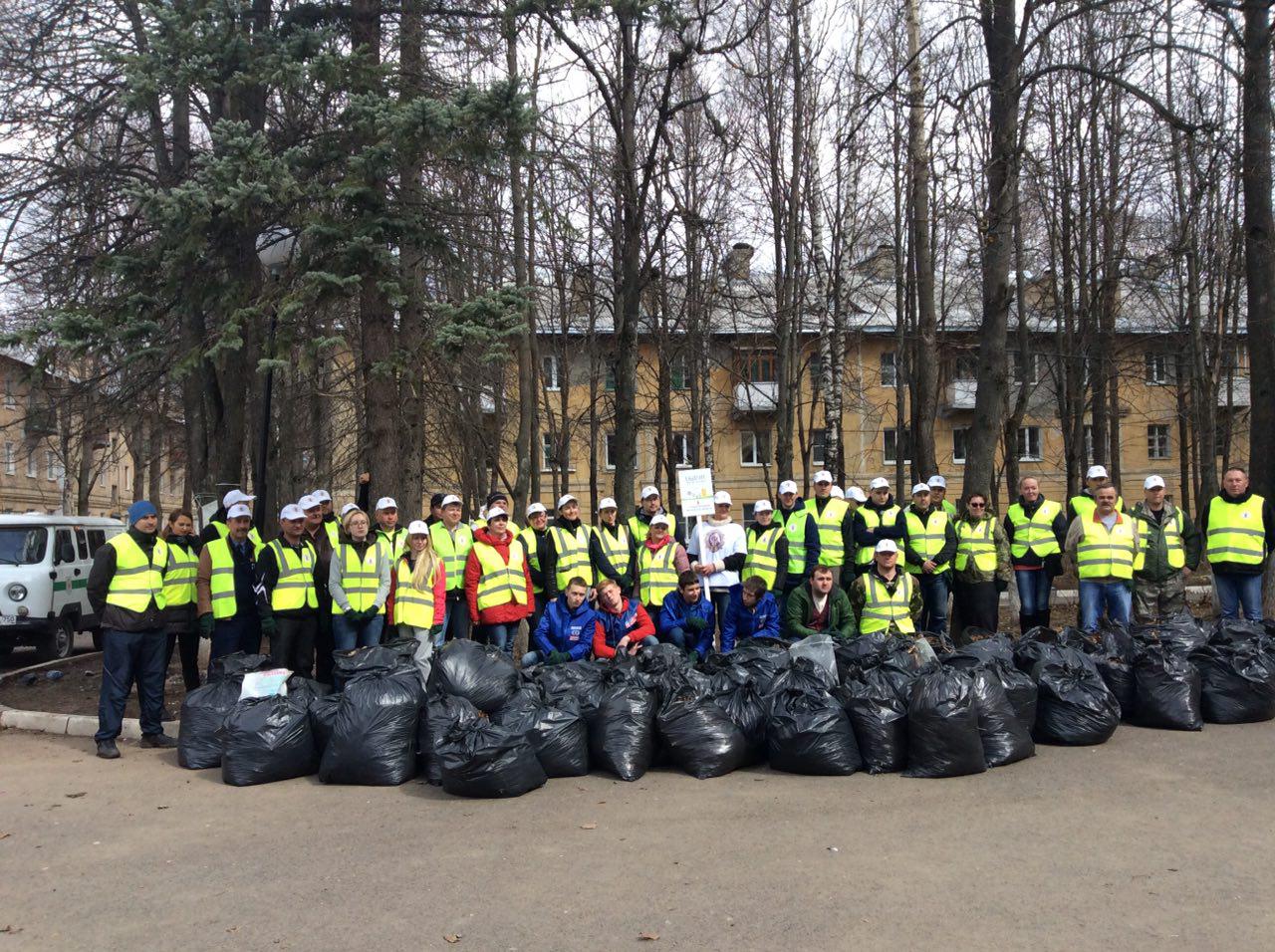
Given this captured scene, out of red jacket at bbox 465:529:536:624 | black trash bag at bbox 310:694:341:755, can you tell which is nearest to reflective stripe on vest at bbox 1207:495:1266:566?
red jacket at bbox 465:529:536:624

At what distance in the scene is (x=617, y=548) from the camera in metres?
10.3

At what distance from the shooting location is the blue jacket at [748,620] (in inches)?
368

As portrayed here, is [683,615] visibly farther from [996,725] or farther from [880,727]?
[996,725]

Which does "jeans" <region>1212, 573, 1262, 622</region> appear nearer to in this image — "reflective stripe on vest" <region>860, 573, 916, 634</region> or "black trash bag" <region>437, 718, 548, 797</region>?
"reflective stripe on vest" <region>860, 573, 916, 634</region>

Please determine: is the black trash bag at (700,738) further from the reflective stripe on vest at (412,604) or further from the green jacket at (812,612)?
the reflective stripe on vest at (412,604)

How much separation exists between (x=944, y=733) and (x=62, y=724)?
712cm

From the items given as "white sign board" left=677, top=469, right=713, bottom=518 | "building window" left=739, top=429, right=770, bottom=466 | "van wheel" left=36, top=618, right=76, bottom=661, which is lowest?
"van wheel" left=36, top=618, right=76, bottom=661

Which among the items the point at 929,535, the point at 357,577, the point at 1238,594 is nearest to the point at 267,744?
the point at 357,577

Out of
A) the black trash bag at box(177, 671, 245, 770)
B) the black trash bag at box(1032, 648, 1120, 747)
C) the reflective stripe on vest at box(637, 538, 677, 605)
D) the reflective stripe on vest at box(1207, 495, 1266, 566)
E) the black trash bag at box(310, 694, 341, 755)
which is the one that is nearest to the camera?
the black trash bag at box(310, 694, 341, 755)

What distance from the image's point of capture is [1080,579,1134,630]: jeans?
9.97 metres

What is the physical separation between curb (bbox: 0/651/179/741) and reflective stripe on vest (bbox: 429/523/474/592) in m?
2.45

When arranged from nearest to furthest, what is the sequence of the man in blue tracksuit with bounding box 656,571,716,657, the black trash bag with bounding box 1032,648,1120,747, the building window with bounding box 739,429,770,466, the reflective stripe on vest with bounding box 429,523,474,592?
the black trash bag with bounding box 1032,648,1120,747
the reflective stripe on vest with bounding box 429,523,474,592
the man in blue tracksuit with bounding box 656,571,716,657
the building window with bounding box 739,429,770,466

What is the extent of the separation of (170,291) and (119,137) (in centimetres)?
327

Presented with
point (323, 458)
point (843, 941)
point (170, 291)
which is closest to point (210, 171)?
point (170, 291)
